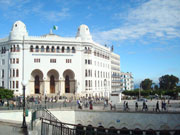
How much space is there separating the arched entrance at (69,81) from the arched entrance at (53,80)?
2469mm

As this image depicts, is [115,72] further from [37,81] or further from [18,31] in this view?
[18,31]

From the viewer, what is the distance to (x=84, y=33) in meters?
60.9

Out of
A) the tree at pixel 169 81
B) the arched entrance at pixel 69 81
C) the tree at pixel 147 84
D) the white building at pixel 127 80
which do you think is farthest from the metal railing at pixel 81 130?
the white building at pixel 127 80

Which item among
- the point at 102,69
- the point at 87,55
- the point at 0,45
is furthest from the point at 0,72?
the point at 102,69

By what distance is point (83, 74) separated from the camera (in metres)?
59.2

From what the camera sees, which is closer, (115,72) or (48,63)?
(48,63)

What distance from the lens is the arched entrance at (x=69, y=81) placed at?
5950cm

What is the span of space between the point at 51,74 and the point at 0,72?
533 inches

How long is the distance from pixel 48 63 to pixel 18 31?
11.2 metres

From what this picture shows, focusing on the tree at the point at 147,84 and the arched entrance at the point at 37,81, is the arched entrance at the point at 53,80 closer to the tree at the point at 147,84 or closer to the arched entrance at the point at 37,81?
the arched entrance at the point at 37,81

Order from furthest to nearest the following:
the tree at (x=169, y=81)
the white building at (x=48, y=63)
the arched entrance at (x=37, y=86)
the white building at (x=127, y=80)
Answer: the white building at (x=127, y=80) → the tree at (x=169, y=81) → the arched entrance at (x=37, y=86) → the white building at (x=48, y=63)

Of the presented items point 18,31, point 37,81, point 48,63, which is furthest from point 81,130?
point 18,31

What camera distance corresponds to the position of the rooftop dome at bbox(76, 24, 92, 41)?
60584mm

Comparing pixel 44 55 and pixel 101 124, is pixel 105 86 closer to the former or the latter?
pixel 44 55
